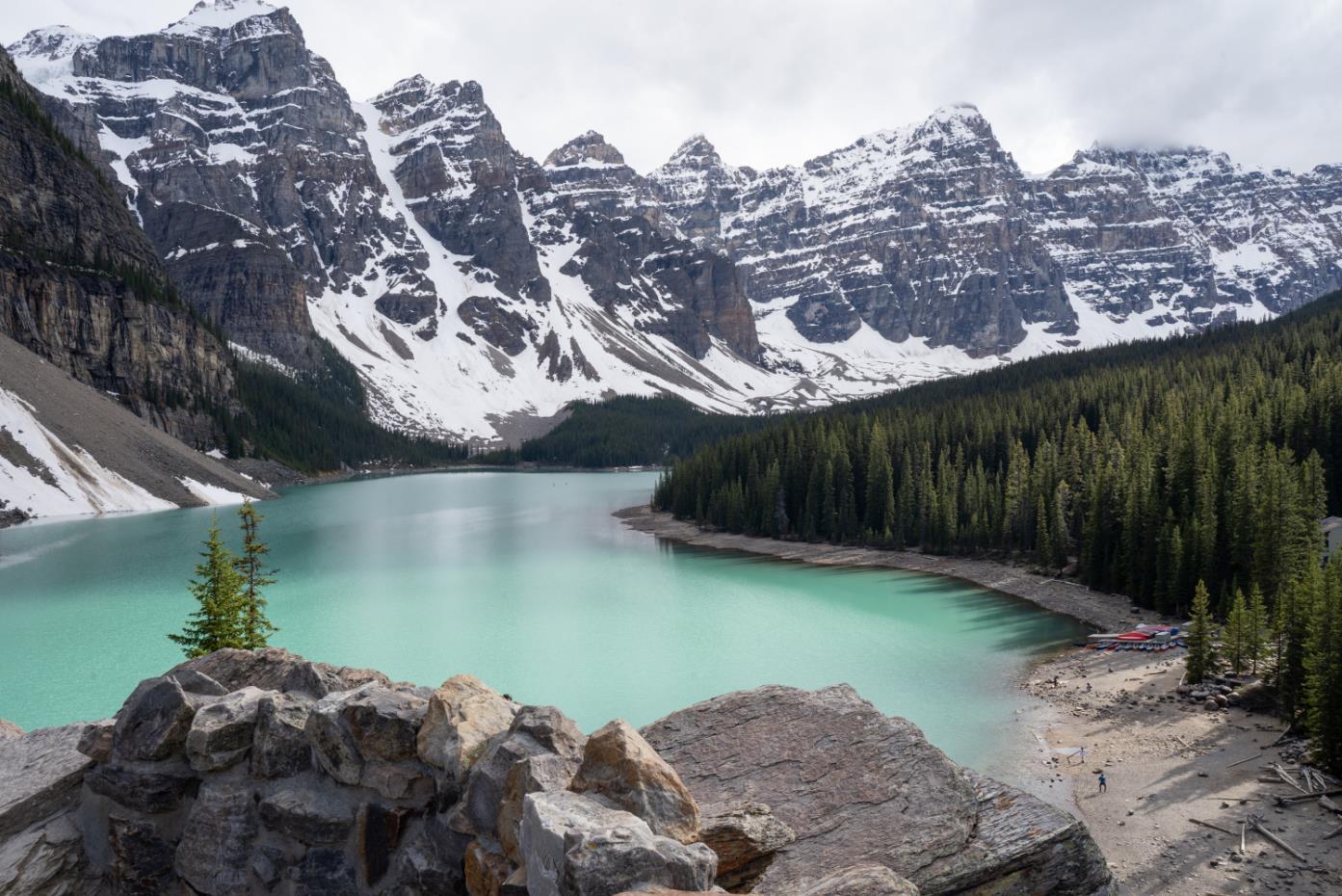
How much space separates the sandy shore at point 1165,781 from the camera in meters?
15.6

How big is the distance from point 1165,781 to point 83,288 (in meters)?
133

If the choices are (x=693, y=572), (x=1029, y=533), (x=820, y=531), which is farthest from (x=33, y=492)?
(x=1029, y=533)

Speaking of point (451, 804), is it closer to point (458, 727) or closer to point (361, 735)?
point (458, 727)

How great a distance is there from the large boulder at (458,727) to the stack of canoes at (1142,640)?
117 feet

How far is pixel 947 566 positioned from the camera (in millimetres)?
58000

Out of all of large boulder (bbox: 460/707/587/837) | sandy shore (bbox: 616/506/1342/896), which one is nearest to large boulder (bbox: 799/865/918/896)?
large boulder (bbox: 460/707/587/837)

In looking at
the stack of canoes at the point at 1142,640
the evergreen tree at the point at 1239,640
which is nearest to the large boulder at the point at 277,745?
the evergreen tree at the point at 1239,640

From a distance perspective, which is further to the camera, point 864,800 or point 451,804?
point 864,800

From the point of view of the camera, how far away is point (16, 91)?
11731 cm

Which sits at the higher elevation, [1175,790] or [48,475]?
[48,475]

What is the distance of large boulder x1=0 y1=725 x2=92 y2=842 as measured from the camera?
6.36 metres

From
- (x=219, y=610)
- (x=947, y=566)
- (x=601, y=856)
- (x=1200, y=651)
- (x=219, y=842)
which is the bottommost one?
(x=947, y=566)

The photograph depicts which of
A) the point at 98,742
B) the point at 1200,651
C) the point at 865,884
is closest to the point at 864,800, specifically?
the point at 865,884

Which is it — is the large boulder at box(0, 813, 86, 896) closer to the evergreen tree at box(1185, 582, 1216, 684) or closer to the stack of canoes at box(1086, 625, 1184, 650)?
the evergreen tree at box(1185, 582, 1216, 684)
